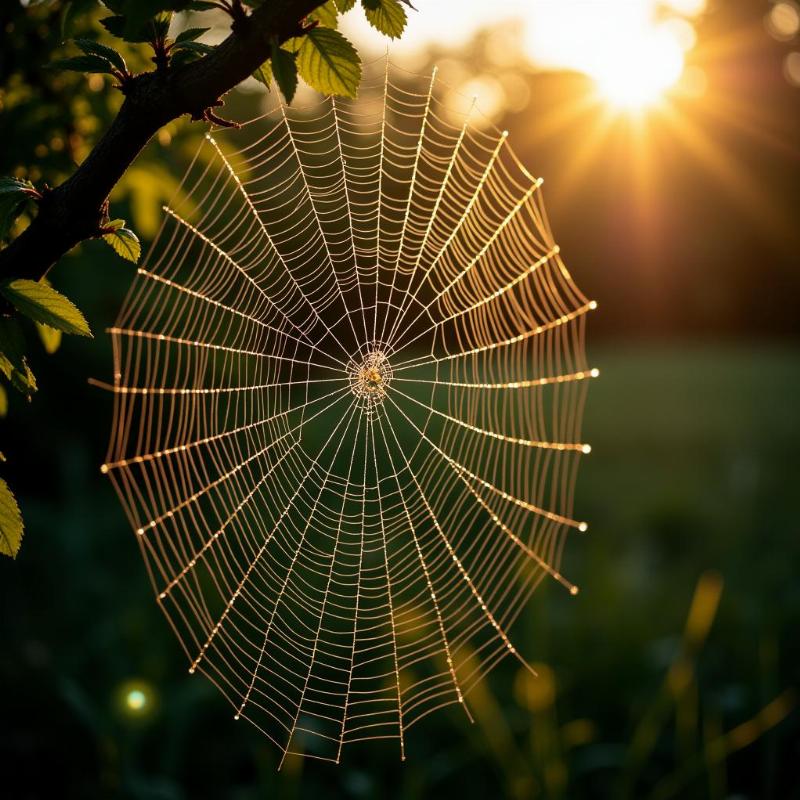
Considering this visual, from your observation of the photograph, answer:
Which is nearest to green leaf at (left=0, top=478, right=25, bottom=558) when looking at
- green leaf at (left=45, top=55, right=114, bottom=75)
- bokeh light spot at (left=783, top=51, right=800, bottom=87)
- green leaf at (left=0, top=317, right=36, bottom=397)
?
green leaf at (left=0, top=317, right=36, bottom=397)

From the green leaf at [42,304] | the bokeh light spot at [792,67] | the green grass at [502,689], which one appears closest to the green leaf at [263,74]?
the green leaf at [42,304]

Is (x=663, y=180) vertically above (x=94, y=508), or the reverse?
(x=663, y=180)

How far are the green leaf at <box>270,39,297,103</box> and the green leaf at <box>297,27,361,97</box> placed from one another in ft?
0.78

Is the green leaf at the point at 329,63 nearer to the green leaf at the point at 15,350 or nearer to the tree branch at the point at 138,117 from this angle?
the tree branch at the point at 138,117

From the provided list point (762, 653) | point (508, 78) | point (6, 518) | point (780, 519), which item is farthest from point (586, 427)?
point (508, 78)

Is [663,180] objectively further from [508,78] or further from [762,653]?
[762,653]

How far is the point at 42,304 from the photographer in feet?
6.05

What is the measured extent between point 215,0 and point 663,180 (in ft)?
94.4

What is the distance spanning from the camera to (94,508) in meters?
8.35

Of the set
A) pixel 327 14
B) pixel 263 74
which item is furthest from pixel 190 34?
pixel 327 14

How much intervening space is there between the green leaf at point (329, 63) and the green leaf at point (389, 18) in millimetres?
89

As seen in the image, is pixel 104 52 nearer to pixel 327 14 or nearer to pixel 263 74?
pixel 263 74

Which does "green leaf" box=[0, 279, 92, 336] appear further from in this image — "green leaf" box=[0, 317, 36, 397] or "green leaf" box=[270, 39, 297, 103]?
"green leaf" box=[270, 39, 297, 103]

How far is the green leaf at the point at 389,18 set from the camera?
77.9 inches
